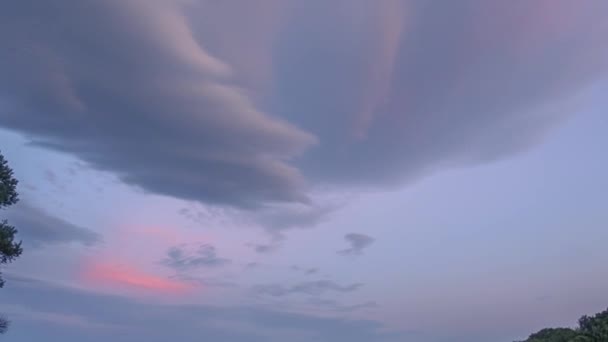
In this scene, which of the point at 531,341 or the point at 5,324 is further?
the point at 531,341

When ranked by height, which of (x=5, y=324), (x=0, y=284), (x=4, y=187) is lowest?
(x=5, y=324)

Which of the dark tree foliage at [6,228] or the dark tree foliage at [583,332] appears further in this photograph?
the dark tree foliage at [583,332]

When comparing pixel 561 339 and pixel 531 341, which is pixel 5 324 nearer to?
pixel 561 339

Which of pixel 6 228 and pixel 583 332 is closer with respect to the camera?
pixel 6 228

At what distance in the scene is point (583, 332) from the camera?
54.6 metres

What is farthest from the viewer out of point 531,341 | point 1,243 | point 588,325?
point 531,341

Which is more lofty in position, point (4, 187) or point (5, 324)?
point (4, 187)

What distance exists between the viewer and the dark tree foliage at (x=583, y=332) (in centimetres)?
5170

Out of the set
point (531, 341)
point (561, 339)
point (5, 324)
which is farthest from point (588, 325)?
point (5, 324)

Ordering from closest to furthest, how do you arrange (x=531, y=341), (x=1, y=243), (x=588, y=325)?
(x=1, y=243) → (x=588, y=325) → (x=531, y=341)

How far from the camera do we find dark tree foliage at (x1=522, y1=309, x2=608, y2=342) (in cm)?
5170

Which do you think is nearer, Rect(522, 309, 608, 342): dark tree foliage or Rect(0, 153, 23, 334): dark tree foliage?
Rect(0, 153, 23, 334): dark tree foliage

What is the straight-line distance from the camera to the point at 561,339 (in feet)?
205

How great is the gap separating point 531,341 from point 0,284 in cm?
6315
